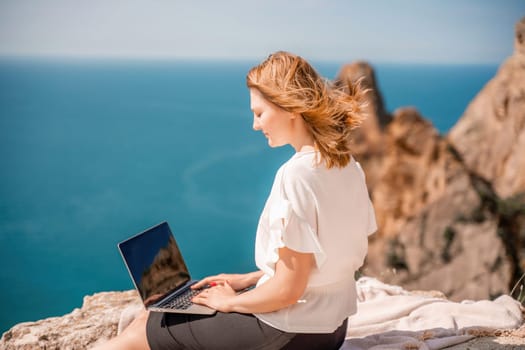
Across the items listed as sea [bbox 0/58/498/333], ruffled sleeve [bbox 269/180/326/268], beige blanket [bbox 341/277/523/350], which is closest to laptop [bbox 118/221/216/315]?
ruffled sleeve [bbox 269/180/326/268]

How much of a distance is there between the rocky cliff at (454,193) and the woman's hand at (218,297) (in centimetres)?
1023

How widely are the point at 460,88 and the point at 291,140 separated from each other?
176 ft

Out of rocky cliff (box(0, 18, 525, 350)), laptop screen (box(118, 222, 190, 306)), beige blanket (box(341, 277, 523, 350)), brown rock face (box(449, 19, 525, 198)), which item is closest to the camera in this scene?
laptop screen (box(118, 222, 190, 306))

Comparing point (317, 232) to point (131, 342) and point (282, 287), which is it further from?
point (131, 342)

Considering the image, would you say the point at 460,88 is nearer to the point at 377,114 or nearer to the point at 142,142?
the point at 142,142

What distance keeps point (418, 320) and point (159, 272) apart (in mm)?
1429

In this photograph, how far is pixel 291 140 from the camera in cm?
193

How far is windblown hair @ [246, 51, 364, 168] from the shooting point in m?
1.82

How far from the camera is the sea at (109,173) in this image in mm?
18062

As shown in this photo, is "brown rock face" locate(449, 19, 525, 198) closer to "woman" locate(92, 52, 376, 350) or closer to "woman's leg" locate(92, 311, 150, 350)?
"woman" locate(92, 52, 376, 350)

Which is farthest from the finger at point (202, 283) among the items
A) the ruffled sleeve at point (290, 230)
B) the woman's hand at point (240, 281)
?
the ruffled sleeve at point (290, 230)

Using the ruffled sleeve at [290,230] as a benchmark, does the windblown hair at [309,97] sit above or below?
above

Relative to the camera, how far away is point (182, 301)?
2166 mm

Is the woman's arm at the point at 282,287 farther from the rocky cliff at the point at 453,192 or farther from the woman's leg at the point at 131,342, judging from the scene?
the rocky cliff at the point at 453,192
